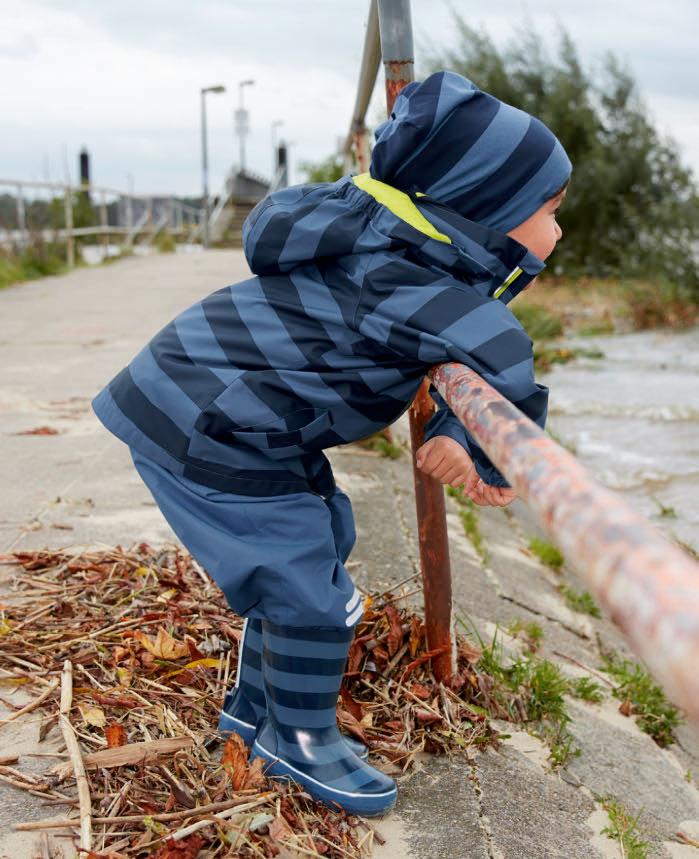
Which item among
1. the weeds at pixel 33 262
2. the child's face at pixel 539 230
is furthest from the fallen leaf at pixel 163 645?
the weeds at pixel 33 262

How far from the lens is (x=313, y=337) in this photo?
1.65 meters

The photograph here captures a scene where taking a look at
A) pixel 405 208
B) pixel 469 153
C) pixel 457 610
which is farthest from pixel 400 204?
pixel 457 610

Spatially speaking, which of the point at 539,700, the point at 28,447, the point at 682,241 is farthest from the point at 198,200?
the point at 539,700

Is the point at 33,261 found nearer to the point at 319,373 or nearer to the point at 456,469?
the point at 319,373

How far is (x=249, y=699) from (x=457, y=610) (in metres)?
0.92

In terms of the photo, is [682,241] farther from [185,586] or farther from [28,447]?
[185,586]

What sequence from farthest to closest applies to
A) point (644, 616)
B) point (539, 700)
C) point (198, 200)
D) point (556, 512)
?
point (198, 200)
point (539, 700)
point (556, 512)
point (644, 616)

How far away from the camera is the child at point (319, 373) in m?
1.60

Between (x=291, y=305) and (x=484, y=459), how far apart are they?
41 centimetres

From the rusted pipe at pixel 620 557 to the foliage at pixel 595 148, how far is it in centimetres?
1159

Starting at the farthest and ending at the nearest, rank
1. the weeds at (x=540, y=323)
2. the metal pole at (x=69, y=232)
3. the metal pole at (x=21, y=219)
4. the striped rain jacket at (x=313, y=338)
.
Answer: the metal pole at (x=69, y=232) < the metal pole at (x=21, y=219) < the weeds at (x=540, y=323) < the striped rain jacket at (x=313, y=338)

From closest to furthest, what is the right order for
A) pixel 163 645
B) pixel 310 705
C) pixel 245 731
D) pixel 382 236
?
pixel 382 236, pixel 310 705, pixel 245 731, pixel 163 645

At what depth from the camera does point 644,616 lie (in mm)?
642

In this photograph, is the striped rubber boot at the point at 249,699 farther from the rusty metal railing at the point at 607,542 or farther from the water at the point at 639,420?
the water at the point at 639,420
